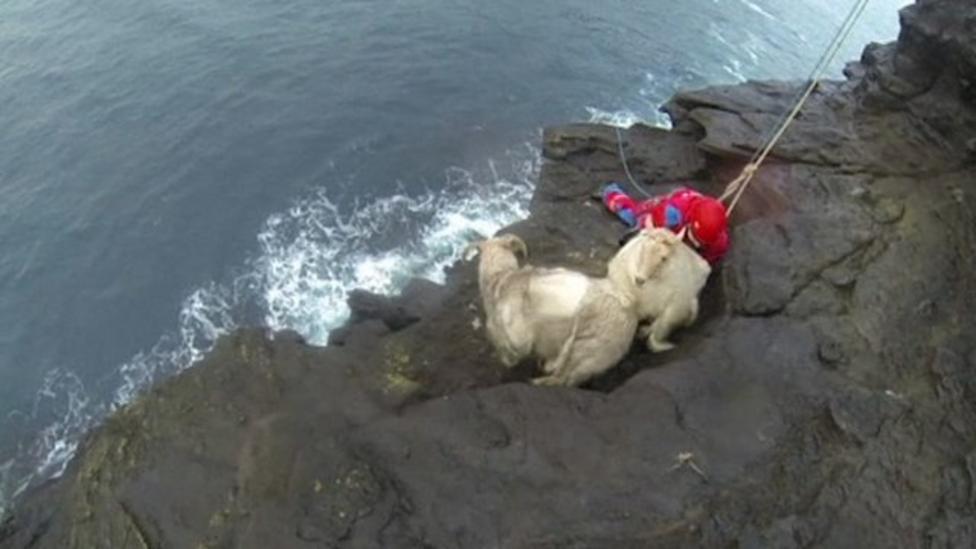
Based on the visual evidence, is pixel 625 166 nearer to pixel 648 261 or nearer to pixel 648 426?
pixel 648 261

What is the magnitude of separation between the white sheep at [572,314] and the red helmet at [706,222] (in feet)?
4.22

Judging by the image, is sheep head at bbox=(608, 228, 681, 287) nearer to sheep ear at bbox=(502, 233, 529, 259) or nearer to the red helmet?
the red helmet

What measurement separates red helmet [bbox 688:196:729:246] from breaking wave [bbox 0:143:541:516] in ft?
32.8

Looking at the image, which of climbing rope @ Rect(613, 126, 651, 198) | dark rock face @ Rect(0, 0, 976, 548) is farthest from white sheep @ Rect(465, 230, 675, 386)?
climbing rope @ Rect(613, 126, 651, 198)

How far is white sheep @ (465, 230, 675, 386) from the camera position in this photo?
1111cm

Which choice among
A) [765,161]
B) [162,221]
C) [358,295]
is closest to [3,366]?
[162,221]

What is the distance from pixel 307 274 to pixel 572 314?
41.6ft

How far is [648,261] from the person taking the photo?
11492 mm

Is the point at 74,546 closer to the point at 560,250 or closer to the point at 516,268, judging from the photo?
the point at 516,268

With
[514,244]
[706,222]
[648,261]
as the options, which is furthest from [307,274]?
[648,261]

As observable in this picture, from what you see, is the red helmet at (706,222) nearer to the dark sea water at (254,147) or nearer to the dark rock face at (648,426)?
the dark rock face at (648,426)

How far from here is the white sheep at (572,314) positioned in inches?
437

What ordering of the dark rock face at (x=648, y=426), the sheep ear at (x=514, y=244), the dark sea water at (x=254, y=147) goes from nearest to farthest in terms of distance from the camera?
the dark rock face at (x=648, y=426), the sheep ear at (x=514, y=244), the dark sea water at (x=254, y=147)

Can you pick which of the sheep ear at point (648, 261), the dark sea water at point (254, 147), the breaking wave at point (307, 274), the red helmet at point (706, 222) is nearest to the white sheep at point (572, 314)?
the sheep ear at point (648, 261)
